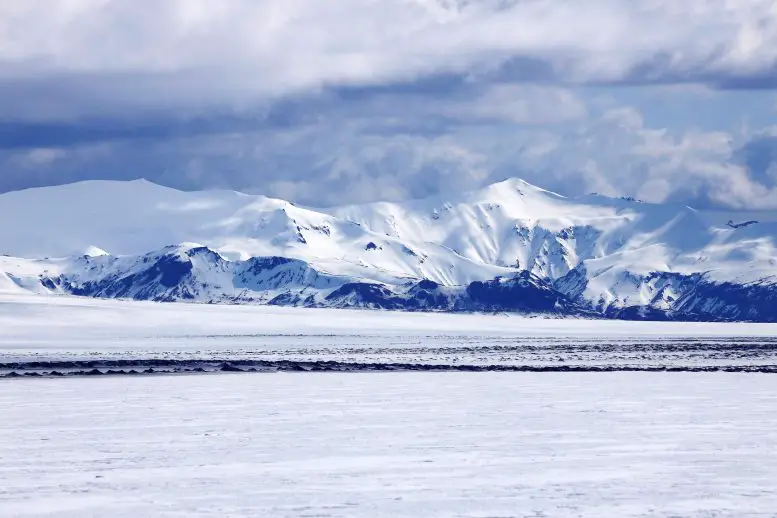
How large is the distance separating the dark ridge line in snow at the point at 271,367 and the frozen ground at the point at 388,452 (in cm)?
1360

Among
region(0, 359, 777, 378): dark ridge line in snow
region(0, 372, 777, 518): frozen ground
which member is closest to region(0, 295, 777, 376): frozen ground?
region(0, 359, 777, 378): dark ridge line in snow

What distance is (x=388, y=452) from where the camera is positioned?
3047 cm

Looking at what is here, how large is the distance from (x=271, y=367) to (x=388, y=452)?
3667 centimetres

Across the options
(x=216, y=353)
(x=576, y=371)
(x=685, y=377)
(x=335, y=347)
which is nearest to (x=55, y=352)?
(x=216, y=353)

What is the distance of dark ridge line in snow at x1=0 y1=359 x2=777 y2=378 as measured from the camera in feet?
206

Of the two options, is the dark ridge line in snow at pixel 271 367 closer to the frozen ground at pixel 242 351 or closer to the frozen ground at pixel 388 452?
the frozen ground at pixel 242 351

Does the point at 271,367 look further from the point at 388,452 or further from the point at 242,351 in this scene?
the point at 388,452

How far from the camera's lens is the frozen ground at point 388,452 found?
948 inches

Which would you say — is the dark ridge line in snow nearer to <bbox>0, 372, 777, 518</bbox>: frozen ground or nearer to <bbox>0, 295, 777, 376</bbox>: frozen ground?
<bbox>0, 295, 777, 376</bbox>: frozen ground

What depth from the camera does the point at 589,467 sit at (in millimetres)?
28219

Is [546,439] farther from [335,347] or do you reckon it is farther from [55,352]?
[335,347]

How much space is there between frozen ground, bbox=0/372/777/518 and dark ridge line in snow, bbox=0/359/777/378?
1360cm

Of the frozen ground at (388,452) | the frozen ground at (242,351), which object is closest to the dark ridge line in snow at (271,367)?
the frozen ground at (242,351)

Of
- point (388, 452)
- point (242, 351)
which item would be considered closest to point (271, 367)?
point (242, 351)
